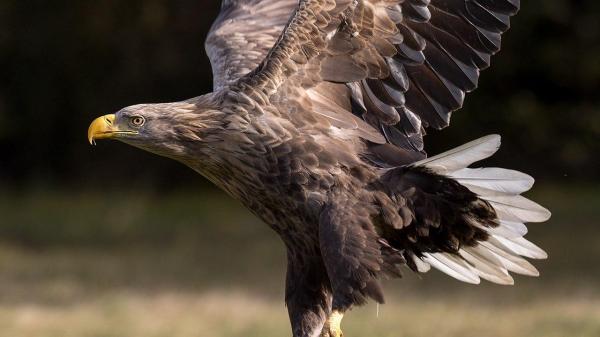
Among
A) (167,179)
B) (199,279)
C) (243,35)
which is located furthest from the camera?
(167,179)

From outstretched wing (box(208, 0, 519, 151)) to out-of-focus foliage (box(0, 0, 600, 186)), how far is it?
7.90 m

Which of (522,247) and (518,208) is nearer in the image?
(518,208)

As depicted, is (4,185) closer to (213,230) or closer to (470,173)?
(213,230)

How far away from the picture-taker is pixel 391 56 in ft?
20.6

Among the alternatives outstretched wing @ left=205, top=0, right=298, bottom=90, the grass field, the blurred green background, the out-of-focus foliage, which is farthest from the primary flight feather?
the out-of-focus foliage

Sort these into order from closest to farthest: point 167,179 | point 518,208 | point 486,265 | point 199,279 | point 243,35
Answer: point 518,208, point 486,265, point 243,35, point 199,279, point 167,179

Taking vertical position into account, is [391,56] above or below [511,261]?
above

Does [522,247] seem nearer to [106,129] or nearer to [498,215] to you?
[498,215]

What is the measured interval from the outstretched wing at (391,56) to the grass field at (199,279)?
1.58 meters

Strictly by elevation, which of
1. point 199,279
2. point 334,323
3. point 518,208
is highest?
point 518,208

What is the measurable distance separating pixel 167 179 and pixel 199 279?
527cm

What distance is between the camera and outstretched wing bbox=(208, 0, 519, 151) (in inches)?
237

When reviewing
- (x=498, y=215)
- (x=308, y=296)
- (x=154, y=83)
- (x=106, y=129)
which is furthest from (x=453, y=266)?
(x=154, y=83)

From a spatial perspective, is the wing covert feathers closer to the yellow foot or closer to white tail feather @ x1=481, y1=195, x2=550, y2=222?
white tail feather @ x1=481, y1=195, x2=550, y2=222
